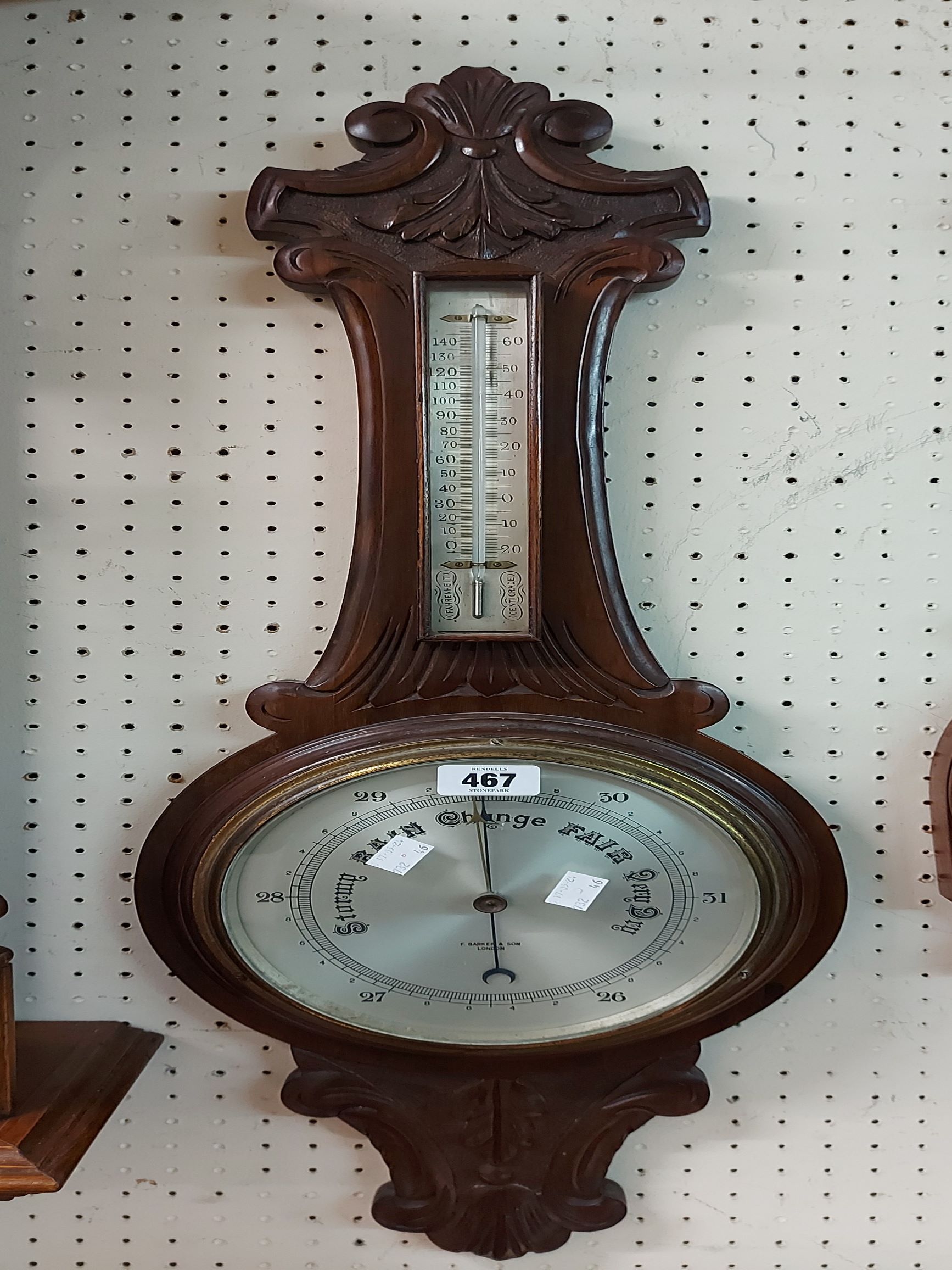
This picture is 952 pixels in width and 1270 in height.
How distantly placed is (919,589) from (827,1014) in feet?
1.90

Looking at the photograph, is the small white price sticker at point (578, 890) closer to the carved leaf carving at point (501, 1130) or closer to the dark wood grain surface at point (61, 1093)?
the carved leaf carving at point (501, 1130)

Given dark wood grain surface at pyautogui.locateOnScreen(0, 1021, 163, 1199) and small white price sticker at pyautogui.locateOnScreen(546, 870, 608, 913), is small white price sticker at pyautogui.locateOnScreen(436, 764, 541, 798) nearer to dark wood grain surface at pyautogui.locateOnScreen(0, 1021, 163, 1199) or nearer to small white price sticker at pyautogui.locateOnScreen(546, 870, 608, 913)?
small white price sticker at pyautogui.locateOnScreen(546, 870, 608, 913)

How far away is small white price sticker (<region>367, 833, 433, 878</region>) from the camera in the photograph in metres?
1.16

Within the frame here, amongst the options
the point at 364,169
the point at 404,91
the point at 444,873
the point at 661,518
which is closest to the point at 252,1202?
the point at 444,873

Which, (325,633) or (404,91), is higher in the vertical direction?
(404,91)

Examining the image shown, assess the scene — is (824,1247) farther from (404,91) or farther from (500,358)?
(404,91)

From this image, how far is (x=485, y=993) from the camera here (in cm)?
121

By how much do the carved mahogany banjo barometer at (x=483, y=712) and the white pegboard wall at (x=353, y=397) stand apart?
72 mm

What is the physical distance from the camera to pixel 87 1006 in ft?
4.15

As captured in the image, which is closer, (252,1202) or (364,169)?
(364,169)

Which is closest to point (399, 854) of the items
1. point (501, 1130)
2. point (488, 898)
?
point (488, 898)

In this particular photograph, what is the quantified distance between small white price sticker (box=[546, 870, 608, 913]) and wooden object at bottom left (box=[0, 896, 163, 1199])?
1.90ft

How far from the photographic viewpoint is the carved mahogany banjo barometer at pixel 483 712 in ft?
3.76

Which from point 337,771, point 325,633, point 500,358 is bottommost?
point 337,771
